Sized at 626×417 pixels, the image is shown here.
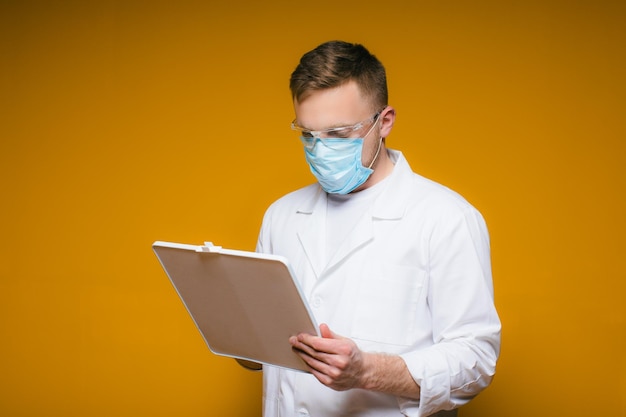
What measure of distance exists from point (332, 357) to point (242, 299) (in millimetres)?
229

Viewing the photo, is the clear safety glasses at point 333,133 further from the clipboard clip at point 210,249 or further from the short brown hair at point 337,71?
the clipboard clip at point 210,249

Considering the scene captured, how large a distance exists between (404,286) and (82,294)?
1.70 metres

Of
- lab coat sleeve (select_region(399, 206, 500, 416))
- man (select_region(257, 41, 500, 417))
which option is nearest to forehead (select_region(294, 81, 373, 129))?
man (select_region(257, 41, 500, 417))

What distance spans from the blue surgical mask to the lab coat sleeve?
253 millimetres

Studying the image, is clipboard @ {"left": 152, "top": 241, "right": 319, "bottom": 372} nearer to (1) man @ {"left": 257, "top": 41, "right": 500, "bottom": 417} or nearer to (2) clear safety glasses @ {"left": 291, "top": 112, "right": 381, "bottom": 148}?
(1) man @ {"left": 257, "top": 41, "right": 500, "bottom": 417}

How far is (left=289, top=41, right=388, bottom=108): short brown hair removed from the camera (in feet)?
6.10

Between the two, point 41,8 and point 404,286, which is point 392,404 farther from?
point 41,8

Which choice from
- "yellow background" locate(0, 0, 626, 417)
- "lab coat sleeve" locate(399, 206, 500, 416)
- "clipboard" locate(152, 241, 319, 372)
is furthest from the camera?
"yellow background" locate(0, 0, 626, 417)

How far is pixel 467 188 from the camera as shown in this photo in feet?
8.65

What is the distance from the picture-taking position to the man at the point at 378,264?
1.68 m

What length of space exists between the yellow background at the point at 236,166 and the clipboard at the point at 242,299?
3.75ft

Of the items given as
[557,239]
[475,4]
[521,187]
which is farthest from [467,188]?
[475,4]

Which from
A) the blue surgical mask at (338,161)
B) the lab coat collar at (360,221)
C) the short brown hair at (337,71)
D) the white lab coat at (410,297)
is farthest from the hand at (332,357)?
the short brown hair at (337,71)

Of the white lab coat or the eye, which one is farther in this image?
the eye
